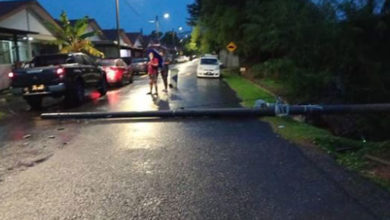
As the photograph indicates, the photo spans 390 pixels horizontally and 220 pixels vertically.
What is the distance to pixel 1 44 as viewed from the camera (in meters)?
25.7

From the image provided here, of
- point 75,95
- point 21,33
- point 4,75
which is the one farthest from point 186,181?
point 21,33

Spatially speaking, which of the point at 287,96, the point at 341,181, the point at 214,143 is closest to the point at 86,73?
the point at 287,96

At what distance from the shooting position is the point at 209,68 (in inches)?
1372

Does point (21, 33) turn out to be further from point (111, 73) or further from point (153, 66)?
point (153, 66)

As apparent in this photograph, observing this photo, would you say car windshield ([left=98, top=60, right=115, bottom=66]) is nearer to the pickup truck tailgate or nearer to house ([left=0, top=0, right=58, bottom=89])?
house ([left=0, top=0, right=58, bottom=89])

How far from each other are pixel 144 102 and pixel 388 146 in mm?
10245

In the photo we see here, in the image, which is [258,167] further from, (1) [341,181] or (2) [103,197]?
(2) [103,197]

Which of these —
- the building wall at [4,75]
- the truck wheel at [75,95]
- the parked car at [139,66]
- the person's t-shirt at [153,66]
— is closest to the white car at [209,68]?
the parked car at [139,66]

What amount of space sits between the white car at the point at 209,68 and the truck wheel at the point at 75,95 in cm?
1802

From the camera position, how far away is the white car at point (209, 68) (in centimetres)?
3475

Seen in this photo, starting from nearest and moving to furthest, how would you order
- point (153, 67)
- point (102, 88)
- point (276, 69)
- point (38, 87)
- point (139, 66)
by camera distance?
1. point (38, 87)
2. point (153, 67)
3. point (102, 88)
4. point (276, 69)
5. point (139, 66)

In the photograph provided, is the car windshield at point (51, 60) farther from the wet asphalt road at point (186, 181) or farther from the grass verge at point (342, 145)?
the grass verge at point (342, 145)

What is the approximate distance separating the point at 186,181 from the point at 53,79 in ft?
35.5

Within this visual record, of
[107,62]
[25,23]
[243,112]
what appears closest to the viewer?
[243,112]
